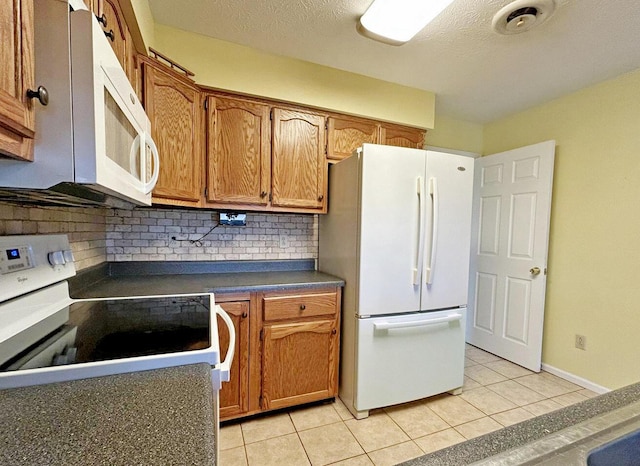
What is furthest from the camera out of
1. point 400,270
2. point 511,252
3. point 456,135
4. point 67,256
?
point 456,135

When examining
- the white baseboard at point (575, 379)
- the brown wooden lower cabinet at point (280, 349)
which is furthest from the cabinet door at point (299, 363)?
the white baseboard at point (575, 379)

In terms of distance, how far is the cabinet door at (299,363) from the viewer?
177 cm

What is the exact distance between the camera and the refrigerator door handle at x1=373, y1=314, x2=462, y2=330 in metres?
1.77

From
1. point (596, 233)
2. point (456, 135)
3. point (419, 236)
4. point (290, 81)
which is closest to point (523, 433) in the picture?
point (419, 236)

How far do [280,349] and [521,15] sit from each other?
89.0 inches

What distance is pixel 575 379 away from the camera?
Answer: 2.27m

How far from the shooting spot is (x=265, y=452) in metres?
1.53

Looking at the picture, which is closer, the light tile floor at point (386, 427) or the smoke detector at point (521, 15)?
the smoke detector at point (521, 15)

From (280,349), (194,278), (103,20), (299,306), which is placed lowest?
(280,349)

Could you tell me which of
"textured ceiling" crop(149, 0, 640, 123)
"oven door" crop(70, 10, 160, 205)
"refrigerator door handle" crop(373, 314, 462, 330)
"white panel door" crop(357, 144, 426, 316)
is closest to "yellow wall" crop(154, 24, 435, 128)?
"textured ceiling" crop(149, 0, 640, 123)

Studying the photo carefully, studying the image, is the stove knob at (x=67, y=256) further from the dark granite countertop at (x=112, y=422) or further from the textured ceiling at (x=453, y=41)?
the textured ceiling at (x=453, y=41)

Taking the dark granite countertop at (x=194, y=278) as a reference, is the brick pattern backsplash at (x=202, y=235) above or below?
above

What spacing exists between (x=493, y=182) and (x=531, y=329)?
1.37m

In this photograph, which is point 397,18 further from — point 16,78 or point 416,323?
point 416,323
